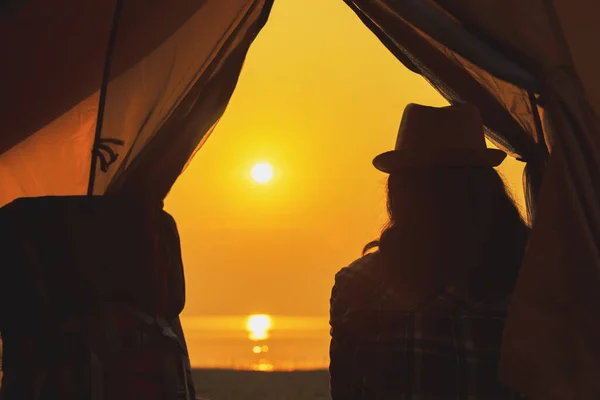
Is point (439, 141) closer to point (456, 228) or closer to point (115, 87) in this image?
point (456, 228)

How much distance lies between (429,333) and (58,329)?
106 cm

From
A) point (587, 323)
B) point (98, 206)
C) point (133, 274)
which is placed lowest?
point (587, 323)

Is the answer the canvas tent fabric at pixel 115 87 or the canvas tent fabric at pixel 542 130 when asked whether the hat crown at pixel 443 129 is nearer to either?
the canvas tent fabric at pixel 542 130

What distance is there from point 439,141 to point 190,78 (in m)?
0.89

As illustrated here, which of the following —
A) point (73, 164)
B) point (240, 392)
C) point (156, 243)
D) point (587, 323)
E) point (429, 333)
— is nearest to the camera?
point (587, 323)

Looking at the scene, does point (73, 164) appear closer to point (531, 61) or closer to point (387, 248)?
point (387, 248)

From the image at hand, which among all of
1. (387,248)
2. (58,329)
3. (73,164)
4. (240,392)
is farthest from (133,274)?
(240,392)

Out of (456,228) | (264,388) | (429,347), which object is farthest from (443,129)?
(264,388)

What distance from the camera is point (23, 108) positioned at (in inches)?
104

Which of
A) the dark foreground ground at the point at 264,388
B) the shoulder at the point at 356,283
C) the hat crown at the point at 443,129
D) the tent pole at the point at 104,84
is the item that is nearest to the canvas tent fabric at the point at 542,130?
the hat crown at the point at 443,129

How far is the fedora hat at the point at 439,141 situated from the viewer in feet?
7.25

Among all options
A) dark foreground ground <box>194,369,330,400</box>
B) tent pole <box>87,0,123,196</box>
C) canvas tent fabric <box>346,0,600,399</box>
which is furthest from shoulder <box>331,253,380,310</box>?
dark foreground ground <box>194,369,330,400</box>

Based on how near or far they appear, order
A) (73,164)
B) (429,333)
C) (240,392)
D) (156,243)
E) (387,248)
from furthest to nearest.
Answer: (240,392)
(73,164)
(156,243)
(387,248)
(429,333)

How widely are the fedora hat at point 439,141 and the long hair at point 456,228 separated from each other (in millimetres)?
39
